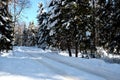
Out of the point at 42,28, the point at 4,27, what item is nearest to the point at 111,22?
the point at 4,27

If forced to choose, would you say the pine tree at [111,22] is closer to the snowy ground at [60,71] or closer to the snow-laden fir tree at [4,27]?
the snowy ground at [60,71]

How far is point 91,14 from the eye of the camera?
28.6 metres

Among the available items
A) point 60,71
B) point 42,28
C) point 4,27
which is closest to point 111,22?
A: point 60,71

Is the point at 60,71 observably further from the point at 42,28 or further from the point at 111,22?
the point at 42,28

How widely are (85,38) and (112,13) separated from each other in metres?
7.33

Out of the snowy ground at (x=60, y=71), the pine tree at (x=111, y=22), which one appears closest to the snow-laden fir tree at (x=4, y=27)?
the snowy ground at (x=60, y=71)

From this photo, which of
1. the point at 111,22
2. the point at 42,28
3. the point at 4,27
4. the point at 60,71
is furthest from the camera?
the point at 42,28

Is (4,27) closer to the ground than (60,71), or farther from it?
farther from it

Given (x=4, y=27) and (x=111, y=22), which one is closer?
(x=111, y=22)

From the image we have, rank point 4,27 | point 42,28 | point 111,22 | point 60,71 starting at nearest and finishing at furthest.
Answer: point 60,71 < point 111,22 < point 4,27 < point 42,28

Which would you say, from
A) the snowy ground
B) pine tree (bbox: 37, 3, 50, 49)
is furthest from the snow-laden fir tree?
pine tree (bbox: 37, 3, 50, 49)

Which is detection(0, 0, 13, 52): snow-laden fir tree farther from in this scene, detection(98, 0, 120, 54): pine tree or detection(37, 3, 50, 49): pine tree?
detection(37, 3, 50, 49): pine tree

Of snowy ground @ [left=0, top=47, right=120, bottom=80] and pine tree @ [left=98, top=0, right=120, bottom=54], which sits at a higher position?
pine tree @ [left=98, top=0, right=120, bottom=54]

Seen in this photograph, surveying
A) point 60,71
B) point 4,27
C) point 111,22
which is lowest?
point 60,71
